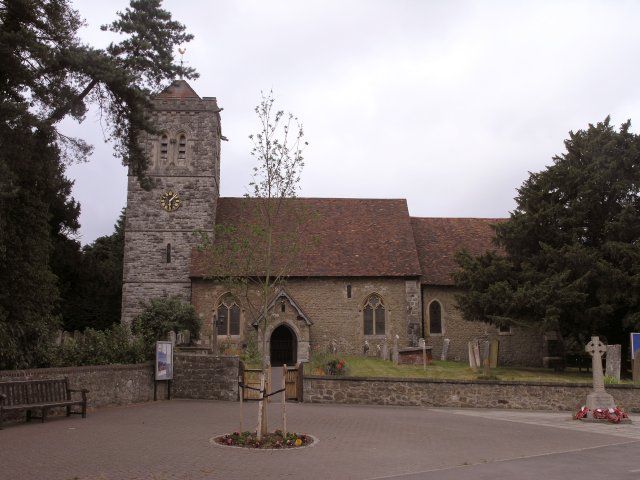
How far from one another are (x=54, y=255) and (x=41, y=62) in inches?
1012

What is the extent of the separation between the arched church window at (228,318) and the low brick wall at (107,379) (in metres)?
13.9

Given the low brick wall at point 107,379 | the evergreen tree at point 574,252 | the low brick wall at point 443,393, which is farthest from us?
the evergreen tree at point 574,252

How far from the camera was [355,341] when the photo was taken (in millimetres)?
31219

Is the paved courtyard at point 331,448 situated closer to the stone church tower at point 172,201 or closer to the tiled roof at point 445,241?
the stone church tower at point 172,201

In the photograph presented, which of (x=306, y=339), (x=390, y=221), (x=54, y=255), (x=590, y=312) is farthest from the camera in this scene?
(x=54, y=255)

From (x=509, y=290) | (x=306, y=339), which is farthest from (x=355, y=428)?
(x=306, y=339)

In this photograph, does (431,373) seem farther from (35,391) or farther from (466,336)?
(35,391)

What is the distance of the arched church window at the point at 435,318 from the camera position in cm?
3209

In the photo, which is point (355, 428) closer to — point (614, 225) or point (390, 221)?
point (614, 225)

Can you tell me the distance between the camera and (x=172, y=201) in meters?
32.8

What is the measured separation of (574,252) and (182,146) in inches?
853

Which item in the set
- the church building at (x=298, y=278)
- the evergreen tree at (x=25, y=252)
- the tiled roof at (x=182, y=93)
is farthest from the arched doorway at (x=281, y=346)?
the tiled roof at (x=182, y=93)

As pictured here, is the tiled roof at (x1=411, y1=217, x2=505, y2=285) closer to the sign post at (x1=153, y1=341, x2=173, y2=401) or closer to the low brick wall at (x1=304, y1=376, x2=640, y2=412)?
the low brick wall at (x1=304, y1=376, x2=640, y2=412)

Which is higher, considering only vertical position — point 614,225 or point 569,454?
point 614,225
